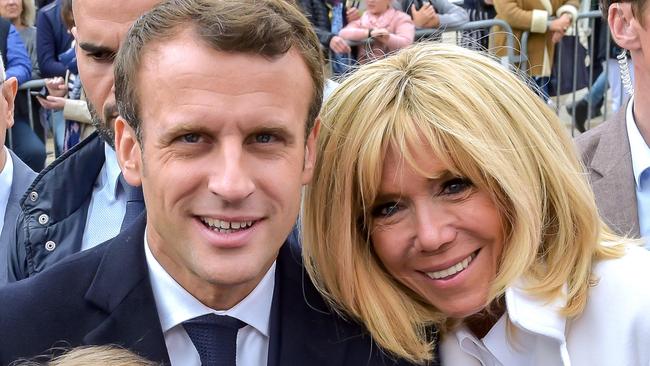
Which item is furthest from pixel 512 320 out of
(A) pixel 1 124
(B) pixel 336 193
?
(A) pixel 1 124

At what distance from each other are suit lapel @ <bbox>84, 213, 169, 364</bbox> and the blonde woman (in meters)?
0.47

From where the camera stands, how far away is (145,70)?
7.00ft

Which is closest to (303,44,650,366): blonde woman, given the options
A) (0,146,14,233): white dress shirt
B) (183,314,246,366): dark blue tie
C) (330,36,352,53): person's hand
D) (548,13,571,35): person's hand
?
(183,314,246,366): dark blue tie

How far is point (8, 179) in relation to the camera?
356cm

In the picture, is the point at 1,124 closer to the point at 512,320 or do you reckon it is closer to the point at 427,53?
the point at 427,53

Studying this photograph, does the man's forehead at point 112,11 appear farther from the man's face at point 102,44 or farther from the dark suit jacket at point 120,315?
the dark suit jacket at point 120,315

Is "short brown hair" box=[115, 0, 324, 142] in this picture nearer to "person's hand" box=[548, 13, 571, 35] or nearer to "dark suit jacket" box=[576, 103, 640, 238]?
"dark suit jacket" box=[576, 103, 640, 238]

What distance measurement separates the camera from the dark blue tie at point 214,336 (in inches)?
85.8

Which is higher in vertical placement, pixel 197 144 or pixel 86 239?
pixel 197 144

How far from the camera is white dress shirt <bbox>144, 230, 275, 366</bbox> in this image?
223 centimetres

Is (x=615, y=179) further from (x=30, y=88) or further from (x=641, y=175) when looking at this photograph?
(x=30, y=88)

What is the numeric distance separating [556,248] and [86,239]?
1.37 metres

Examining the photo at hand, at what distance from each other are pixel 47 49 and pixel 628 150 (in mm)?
5692

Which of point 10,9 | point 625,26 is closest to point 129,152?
point 625,26
